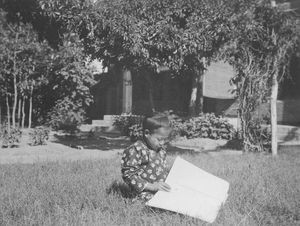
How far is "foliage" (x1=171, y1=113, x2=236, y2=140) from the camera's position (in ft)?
46.5

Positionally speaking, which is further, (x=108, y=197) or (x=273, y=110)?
(x=273, y=110)

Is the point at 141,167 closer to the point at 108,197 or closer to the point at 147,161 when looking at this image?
the point at 147,161

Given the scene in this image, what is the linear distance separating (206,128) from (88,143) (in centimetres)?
364

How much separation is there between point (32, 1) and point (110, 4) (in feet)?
30.6

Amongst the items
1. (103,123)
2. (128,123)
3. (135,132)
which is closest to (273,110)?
(135,132)

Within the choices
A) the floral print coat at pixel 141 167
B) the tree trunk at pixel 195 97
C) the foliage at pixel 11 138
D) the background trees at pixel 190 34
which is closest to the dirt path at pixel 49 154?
the foliage at pixel 11 138

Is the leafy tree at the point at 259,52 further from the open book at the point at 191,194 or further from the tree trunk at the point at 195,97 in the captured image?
the tree trunk at the point at 195,97

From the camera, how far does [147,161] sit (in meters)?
4.61

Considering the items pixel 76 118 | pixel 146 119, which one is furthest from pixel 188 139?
pixel 146 119

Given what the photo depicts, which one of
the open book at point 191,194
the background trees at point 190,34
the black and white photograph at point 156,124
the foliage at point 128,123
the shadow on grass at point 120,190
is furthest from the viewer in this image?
the foliage at point 128,123

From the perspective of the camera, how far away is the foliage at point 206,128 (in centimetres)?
1417

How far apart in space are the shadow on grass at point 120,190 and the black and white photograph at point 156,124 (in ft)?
0.05

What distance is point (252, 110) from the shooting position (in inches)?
411

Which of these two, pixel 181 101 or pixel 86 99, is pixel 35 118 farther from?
pixel 181 101
